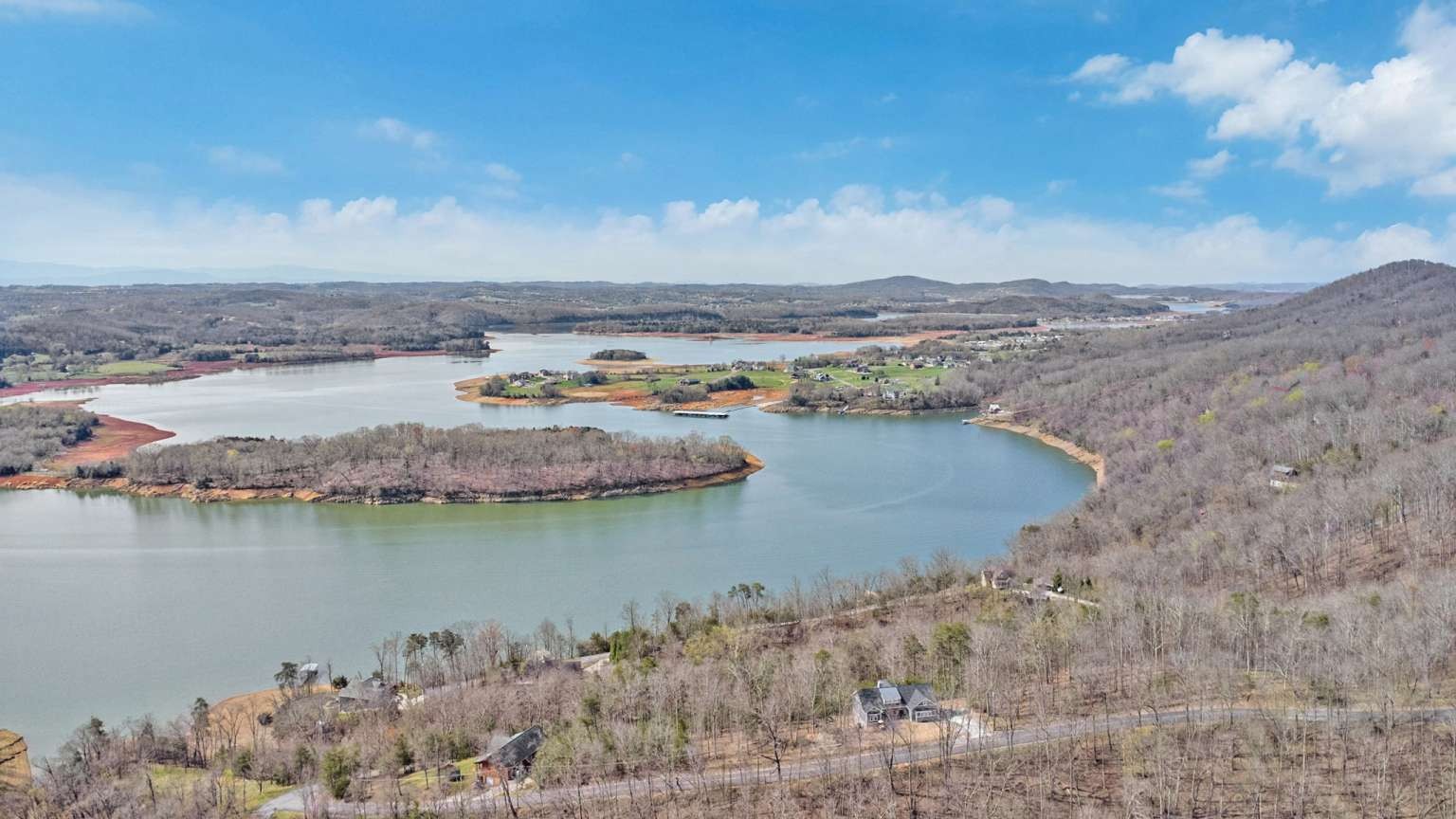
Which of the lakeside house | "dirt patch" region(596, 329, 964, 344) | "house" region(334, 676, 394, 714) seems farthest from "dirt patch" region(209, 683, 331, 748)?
"dirt patch" region(596, 329, 964, 344)

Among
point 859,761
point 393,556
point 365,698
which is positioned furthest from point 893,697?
point 393,556

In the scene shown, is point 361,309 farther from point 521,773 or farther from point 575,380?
point 521,773

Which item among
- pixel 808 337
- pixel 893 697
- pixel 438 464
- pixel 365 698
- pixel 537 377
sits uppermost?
pixel 808 337

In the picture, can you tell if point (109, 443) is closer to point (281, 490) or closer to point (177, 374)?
point (281, 490)

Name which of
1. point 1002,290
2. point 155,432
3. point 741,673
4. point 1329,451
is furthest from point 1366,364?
point 1002,290

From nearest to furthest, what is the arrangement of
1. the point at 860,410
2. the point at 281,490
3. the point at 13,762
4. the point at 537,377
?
the point at 13,762 → the point at 281,490 → the point at 860,410 → the point at 537,377

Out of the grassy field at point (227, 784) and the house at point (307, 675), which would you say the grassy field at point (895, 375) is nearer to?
the house at point (307, 675)
